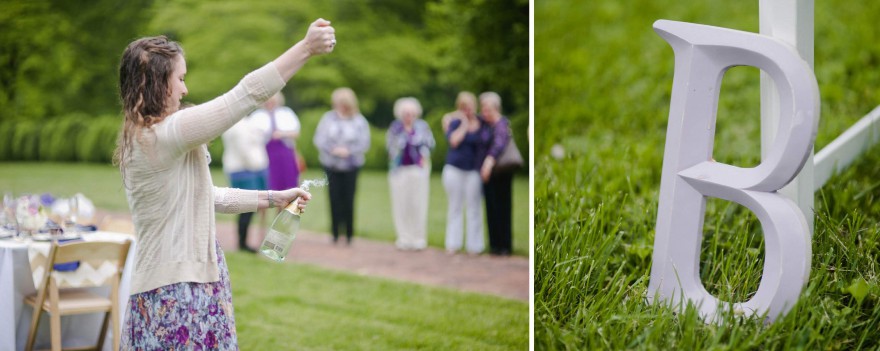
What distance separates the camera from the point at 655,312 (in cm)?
320

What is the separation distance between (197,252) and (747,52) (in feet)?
6.48

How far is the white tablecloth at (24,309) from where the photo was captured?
3.99m

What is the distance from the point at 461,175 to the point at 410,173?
2.11ft

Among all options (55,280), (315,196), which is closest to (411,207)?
(315,196)

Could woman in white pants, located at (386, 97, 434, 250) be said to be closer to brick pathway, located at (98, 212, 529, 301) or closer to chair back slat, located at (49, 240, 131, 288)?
brick pathway, located at (98, 212, 529, 301)

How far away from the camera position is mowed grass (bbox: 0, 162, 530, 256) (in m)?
9.23

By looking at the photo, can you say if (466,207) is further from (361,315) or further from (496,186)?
(361,315)

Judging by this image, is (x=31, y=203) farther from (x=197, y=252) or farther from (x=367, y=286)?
(x=367, y=286)

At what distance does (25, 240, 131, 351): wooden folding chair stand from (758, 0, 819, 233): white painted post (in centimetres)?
290

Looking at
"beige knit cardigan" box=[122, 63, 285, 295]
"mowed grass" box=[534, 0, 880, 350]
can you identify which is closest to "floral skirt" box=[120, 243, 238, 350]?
"beige knit cardigan" box=[122, 63, 285, 295]

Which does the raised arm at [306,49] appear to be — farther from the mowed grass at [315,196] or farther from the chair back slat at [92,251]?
the mowed grass at [315,196]

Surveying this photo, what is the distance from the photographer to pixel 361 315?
18.3ft

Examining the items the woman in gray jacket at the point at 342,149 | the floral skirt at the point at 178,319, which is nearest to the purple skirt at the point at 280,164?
the woman in gray jacket at the point at 342,149

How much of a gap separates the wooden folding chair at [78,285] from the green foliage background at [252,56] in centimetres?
602
